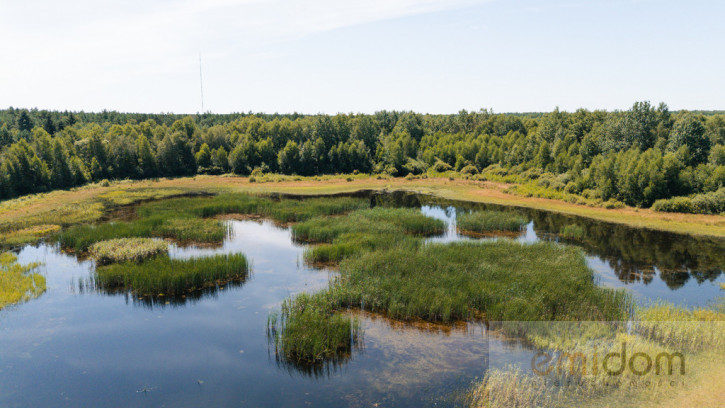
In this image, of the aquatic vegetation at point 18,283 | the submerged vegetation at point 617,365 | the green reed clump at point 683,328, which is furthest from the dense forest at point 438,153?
the aquatic vegetation at point 18,283

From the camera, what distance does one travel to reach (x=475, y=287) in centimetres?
2239

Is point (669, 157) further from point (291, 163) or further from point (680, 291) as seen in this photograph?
point (291, 163)

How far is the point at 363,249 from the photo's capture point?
1173 inches

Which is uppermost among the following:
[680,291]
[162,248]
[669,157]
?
[669,157]

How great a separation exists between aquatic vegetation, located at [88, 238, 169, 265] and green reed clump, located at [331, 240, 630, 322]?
1245cm

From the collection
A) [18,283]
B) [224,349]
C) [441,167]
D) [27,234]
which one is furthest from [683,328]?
[441,167]

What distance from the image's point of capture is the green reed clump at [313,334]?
17.5 m

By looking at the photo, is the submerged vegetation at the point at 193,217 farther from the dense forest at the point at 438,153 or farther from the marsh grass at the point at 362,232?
the dense forest at the point at 438,153

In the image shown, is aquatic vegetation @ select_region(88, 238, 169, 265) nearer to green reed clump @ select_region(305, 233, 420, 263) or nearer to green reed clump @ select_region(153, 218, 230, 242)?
green reed clump @ select_region(153, 218, 230, 242)

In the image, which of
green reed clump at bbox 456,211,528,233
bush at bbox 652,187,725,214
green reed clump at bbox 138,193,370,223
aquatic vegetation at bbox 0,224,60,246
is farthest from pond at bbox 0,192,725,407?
bush at bbox 652,187,725,214

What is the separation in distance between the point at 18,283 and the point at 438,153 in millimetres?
80349

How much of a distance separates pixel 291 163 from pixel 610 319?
75.1 m

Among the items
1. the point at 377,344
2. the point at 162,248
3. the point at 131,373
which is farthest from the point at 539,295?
the point at 162,248

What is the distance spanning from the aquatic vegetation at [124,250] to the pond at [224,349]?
1230mm
